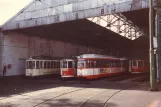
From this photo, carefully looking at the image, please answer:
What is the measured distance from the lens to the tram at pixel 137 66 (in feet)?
107

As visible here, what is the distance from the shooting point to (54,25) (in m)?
28.6

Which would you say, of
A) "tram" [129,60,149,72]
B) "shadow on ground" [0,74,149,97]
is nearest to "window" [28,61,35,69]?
"shadow on ground" [0,74,149,97]

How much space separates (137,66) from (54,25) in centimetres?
1325

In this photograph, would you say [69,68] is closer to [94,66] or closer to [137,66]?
[94,66]

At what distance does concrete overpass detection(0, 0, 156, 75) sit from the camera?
22047 millimetres

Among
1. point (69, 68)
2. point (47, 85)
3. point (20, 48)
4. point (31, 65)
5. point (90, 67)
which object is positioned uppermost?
point (20, 48)

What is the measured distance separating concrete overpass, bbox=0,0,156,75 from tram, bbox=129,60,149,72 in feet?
3.20

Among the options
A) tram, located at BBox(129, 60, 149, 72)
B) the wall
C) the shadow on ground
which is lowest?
the shadow on ground

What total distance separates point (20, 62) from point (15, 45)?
2.56 metres

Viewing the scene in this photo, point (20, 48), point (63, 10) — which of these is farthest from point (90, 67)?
point (20, 48)

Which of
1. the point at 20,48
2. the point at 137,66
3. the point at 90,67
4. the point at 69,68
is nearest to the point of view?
the point at 90,67

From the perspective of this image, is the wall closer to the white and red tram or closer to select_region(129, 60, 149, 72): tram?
the white and red tram

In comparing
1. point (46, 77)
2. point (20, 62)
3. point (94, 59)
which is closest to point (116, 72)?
point (94, 59)

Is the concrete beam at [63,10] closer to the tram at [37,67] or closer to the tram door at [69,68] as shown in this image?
the tram at [37,67]
